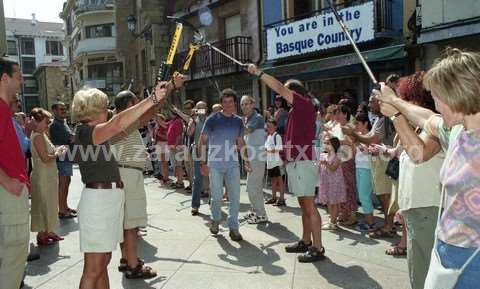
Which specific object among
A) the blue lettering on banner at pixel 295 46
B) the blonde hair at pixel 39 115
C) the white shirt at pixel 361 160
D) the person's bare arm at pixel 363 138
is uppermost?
the blue lettering on banner at pixel 295 46

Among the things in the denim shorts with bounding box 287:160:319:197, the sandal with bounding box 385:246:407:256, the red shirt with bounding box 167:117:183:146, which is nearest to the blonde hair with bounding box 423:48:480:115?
the denim shorts with bounding box 287:160:319:197

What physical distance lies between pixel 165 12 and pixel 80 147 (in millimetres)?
19355

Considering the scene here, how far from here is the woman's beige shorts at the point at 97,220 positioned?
3.16 meters

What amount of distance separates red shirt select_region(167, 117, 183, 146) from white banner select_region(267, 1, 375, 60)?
4.55 metres

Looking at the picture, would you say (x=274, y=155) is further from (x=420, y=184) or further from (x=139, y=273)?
(x=420, y=184)

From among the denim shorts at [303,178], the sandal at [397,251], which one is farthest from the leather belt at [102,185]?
the sandal at [397,251]

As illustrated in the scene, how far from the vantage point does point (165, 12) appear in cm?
2122

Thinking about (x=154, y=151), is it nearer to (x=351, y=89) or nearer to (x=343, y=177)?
(x=351, y=89)

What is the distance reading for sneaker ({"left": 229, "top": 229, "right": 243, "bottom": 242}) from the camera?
5668mm

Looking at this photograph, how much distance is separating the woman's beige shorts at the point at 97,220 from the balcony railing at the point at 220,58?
13073 mm

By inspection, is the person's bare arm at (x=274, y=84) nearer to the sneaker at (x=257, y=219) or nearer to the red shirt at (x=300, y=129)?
the red shirt at (x=300, y=129)

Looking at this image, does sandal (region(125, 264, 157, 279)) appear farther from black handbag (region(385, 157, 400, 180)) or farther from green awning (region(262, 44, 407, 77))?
green awning (region(262, 44, 407, 77))

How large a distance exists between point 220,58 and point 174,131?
7336mm

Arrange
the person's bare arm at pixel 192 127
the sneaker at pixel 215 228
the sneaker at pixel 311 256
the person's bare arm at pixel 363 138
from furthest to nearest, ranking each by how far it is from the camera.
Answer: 1. the person's bare arm at pixel 192 127
2. the sneaker at pixel 215 228
3. the person's bare arm at pixel 363 138
4. the sneaker at pixel 311 256
